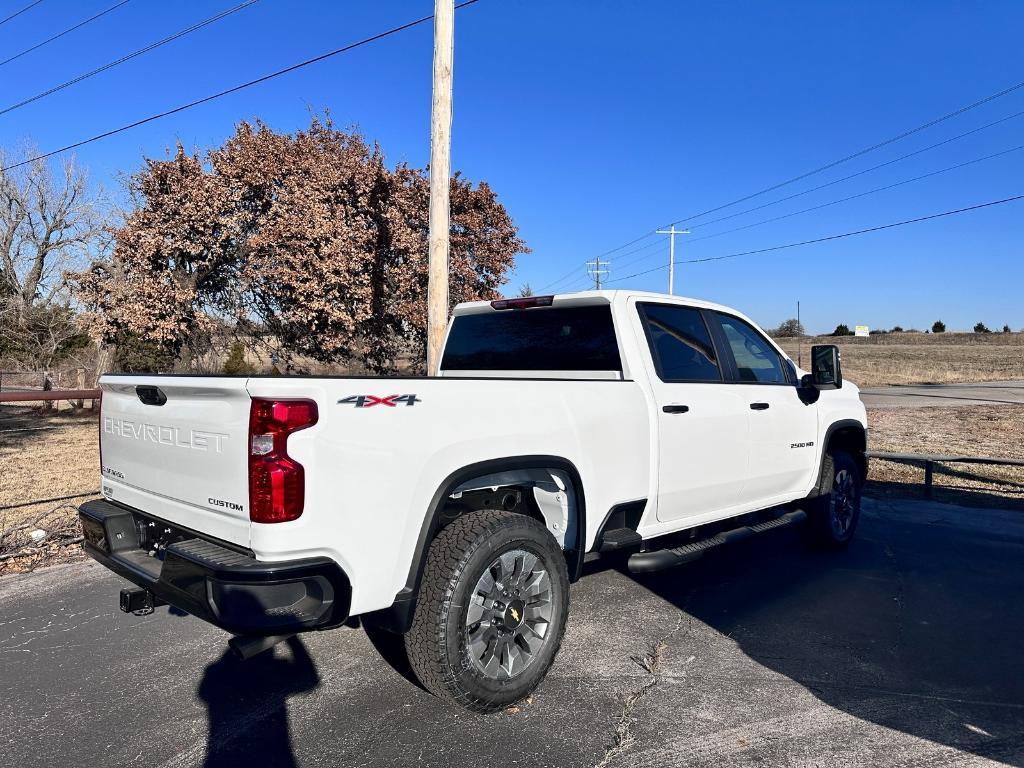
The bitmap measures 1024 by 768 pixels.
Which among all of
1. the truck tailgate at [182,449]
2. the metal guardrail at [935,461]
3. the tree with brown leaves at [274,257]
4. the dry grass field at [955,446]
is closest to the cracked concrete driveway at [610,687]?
the truck tailgate at [182,449]

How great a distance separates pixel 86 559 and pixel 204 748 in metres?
3.48

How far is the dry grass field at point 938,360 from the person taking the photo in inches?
1459

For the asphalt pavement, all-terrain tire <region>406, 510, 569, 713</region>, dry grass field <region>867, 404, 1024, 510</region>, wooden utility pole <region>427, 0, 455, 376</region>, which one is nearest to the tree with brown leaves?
wooden utility pole <region>427, 0, 455, 376</region>


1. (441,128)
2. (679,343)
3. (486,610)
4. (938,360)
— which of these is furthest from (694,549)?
(938,360)

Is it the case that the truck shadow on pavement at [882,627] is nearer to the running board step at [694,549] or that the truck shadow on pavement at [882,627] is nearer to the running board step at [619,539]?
the running board step at [694,549]

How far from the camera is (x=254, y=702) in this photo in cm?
333

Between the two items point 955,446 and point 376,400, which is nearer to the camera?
point 376,400

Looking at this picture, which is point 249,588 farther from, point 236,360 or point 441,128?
point 236,360

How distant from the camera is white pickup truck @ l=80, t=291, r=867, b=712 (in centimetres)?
258

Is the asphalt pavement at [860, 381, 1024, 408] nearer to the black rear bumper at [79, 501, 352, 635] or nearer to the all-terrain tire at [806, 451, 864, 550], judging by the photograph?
the all-terrain tire at [806, 451, 864, 550]

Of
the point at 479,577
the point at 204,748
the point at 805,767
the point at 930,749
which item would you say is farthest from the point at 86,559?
the point at 930,749

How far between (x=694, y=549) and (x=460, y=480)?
183 cm

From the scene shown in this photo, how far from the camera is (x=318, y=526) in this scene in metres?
2.58

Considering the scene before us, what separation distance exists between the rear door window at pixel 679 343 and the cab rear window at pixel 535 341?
0.90 ft
